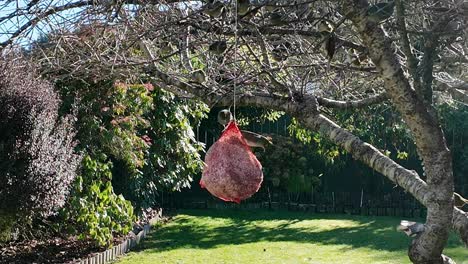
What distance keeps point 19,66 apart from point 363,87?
2950 millimetres

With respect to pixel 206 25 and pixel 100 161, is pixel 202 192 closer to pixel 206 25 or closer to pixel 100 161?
pixel 100 161

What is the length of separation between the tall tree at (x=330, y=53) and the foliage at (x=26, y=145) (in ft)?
2.60

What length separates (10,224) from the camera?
5.80 metres

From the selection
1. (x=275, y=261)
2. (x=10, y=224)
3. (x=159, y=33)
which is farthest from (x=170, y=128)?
(x=159, y=33)

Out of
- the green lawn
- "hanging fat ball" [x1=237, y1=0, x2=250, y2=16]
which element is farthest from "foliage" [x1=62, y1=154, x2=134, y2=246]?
"hanging fat ball" [x1=237, y1=0, x2=250, y2=16]

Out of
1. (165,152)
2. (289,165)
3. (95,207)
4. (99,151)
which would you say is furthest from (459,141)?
(95,207)

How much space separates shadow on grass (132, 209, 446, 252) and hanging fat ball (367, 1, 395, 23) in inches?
251

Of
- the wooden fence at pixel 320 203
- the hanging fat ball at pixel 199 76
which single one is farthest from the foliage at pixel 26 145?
the wooden fence at pixel 320 203

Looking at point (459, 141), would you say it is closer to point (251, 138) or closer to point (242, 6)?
point (251, 138)

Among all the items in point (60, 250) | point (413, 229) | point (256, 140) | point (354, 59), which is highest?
point (354, 59)

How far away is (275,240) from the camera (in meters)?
8.90

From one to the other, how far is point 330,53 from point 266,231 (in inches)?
297

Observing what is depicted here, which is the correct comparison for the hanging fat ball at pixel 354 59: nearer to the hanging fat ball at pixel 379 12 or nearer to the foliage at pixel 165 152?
the hanging fat ball at pixel 379 12

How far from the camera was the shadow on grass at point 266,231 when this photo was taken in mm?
8625
